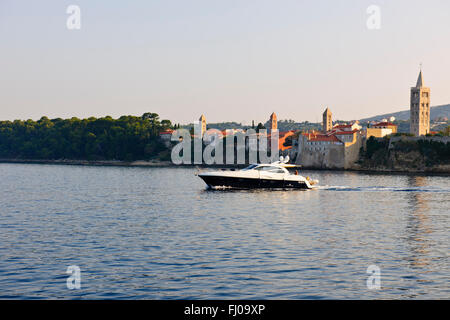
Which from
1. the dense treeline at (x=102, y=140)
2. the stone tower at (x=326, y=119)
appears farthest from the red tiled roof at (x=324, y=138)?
the dense treeline at (x=102, y=140)

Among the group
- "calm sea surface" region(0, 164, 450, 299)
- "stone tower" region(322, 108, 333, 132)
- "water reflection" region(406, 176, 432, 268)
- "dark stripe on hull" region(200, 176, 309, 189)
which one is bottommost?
"water reflection" region(406, 176, 432, 268)

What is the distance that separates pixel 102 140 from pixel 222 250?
536 ft

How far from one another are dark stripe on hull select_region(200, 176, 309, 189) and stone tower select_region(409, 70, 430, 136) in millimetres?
95506

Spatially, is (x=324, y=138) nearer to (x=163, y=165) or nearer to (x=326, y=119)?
(x=326, y=119)

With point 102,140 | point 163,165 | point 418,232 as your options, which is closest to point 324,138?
point 163,165

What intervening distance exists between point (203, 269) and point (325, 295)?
5125 millimetres

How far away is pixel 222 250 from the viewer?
23.6m

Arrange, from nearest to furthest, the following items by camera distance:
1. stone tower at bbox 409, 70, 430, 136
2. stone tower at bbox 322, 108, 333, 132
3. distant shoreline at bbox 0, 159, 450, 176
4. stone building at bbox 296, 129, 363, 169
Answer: distant shoreline at bbox 0, 159, 450, 176 < stone building at bbox 296, 129, 363, 169 < stone tower at bbox 409, 70, 430, 136 < stone tower at bbox 322, 108, 333, 132

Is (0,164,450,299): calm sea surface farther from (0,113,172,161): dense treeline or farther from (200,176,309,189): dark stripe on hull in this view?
(0,113,172,161): dense treeline

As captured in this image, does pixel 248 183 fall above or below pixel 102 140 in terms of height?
below

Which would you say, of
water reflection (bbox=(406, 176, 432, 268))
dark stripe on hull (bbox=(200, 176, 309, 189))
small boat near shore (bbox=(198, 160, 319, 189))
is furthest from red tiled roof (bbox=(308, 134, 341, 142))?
water reflection (bbox=(406, 176, 432, 268))

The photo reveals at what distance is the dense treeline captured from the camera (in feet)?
580
